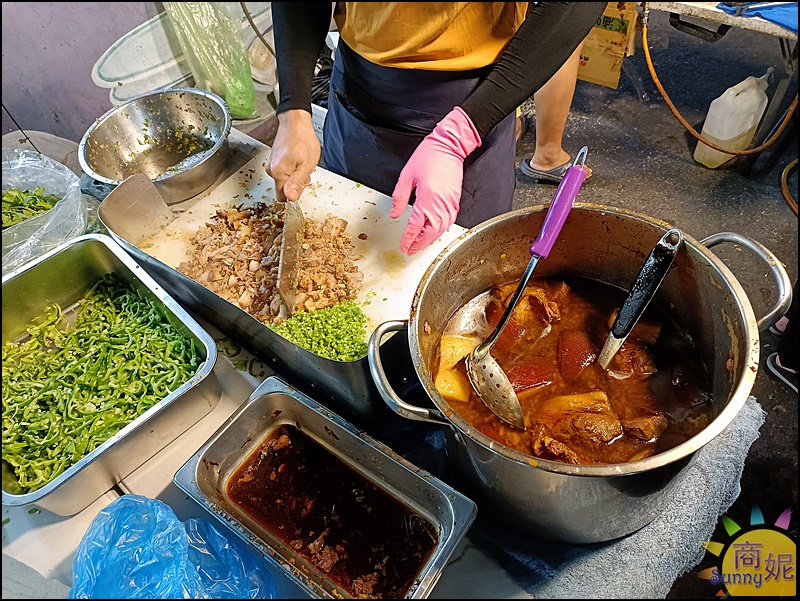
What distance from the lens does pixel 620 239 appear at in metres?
1.43

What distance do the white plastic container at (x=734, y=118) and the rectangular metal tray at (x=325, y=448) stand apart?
3451mm

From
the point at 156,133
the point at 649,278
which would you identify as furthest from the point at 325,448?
the point at 156,133

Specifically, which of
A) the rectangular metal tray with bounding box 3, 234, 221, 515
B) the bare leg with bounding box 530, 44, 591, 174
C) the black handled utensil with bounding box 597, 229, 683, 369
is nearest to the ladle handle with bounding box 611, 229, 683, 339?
the black handled utensil with bounding box 597, 229, 683, 369

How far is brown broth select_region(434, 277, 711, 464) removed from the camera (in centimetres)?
123

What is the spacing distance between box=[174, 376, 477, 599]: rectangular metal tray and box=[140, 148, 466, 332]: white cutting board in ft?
1.18

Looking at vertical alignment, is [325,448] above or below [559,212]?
below

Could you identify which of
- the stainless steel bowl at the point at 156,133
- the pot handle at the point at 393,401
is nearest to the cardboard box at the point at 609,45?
the stainless steel bowl at the point at 156,133

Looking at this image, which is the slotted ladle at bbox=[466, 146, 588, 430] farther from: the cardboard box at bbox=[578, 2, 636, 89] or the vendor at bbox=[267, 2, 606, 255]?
the cardboard box at bbox=[578, 2, 636, 89]

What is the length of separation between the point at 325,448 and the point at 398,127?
1.19 metres

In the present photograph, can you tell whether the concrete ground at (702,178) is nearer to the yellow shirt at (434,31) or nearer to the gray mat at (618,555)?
the gray mat at (618,555)

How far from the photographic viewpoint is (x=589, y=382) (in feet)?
4.49

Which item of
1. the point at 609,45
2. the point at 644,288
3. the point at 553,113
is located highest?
the point at 644,288

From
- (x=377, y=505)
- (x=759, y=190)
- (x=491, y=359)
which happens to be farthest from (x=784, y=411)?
(x=377, y=505)

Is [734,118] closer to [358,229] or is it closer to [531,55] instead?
[531,55]
